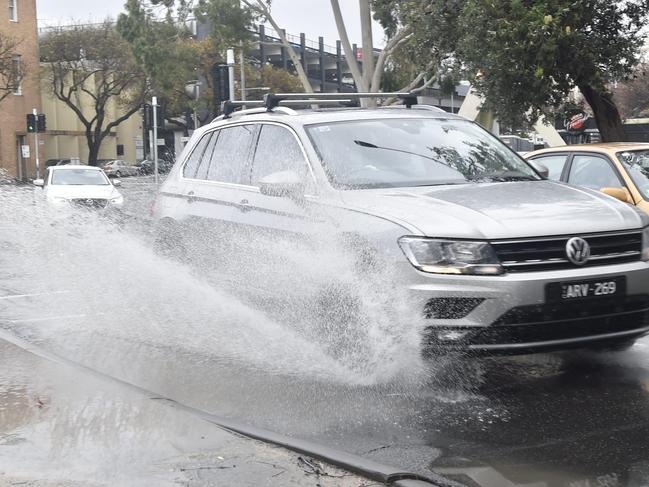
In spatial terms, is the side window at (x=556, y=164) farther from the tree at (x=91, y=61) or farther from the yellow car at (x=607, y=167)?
the tree at (x=91, y=61)

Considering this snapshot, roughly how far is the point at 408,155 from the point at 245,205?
1250mm

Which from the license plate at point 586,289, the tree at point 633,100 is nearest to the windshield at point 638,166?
the license plate at point 586,289

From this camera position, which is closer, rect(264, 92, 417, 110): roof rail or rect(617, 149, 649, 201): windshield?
rect(264, 92, 417, 110): roof rail

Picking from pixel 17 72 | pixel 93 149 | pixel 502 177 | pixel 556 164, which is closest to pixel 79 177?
pixel 556 164

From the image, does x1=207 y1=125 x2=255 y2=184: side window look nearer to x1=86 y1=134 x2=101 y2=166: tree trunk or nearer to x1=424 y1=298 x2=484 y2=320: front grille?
x1=424 y1=298 x2=484 y2=320: front grille

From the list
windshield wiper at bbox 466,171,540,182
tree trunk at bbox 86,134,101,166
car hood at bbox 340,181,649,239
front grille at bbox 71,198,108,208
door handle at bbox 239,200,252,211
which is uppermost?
windshield wiper at bbox 466,171,540,182

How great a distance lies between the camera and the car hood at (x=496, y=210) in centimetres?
523

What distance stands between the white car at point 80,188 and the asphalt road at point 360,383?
1176cm

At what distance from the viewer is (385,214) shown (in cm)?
548

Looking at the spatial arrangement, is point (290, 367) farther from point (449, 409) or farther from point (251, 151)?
point (251, 151)

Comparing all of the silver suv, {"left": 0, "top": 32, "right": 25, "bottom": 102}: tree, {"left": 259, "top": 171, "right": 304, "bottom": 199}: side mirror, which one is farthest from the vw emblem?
{"left": 0, "top": 32, "right": 25, "bottom": 102}: tree

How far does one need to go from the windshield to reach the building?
49.9m

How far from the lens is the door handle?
22.3 feet

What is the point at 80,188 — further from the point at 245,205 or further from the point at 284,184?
the point at 284,184
